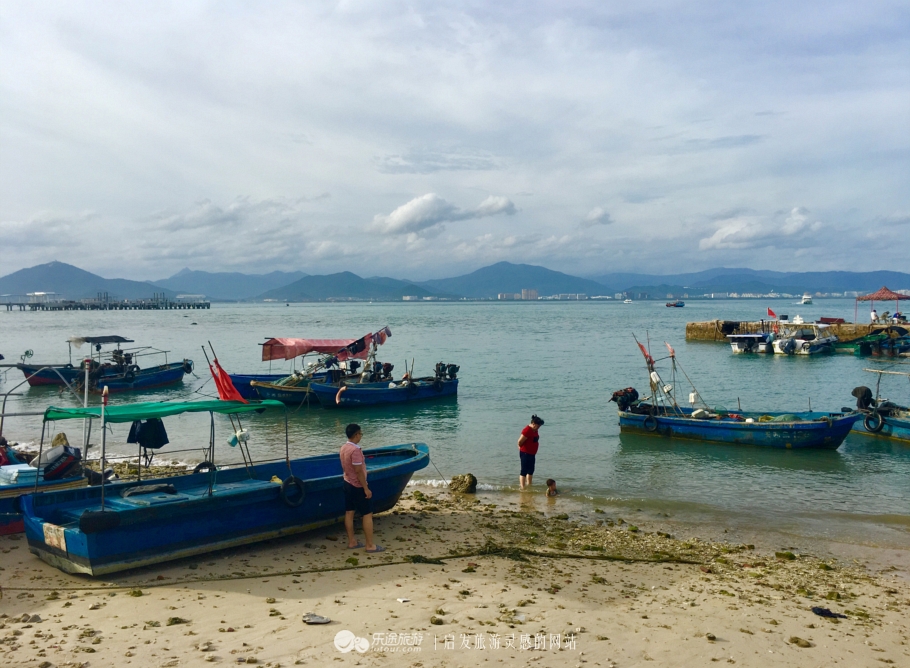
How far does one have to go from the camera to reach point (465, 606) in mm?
7469

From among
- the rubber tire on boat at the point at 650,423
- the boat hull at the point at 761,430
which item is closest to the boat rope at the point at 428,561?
the boat hull at the point at 761,430

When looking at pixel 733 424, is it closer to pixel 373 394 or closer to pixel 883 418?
pixel 883 418

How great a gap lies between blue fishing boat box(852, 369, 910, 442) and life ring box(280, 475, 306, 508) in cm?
1699

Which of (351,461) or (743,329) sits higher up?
(743,329)

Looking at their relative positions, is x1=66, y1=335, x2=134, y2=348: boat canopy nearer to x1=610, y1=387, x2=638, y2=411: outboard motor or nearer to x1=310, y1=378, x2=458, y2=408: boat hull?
x1=310, y1=378, x2=458, y2=408: boat hull

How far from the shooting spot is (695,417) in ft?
65.3

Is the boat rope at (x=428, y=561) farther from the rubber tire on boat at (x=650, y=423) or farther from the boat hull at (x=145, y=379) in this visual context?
the boat hull at (x=145, y=379)

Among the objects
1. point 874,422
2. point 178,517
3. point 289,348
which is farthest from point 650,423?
point 178,517

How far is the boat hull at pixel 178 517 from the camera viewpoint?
8.28 metres

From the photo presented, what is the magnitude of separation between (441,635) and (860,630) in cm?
439

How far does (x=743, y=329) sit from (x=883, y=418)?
41.6 meters

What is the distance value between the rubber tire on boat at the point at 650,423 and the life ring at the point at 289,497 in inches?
506

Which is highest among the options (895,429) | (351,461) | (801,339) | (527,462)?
(801,339)

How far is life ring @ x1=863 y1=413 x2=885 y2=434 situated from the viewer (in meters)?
20.1
